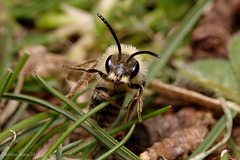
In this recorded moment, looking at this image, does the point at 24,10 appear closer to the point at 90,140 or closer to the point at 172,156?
the point at 90,140

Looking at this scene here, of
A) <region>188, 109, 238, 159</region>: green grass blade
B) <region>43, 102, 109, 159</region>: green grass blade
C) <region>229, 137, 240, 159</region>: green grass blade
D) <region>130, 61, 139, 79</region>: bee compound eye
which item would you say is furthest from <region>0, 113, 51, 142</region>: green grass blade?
<region>229, 137, 240, 159</region>: green grass blade

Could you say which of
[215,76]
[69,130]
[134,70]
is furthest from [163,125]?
[69,130]

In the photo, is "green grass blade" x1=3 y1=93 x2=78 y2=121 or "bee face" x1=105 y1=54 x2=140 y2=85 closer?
"bee face" x1=105 y1=54 x2=140 y2=85

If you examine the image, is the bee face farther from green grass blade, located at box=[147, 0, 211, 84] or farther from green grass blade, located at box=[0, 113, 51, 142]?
green grass blade, located at box=[147, 0, 211, 84]

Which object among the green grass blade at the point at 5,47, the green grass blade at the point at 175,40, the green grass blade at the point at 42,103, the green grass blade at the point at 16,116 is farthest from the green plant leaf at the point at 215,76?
the green grass blade at the point at 5,47

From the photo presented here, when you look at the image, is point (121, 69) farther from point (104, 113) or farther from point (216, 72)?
point (216, 72)

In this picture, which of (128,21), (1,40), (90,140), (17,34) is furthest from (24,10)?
(90,140)

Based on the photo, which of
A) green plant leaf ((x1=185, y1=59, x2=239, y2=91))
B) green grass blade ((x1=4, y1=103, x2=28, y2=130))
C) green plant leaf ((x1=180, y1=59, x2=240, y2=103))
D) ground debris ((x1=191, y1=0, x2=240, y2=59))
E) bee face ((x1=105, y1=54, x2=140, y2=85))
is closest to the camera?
bee face ((x1=105, y1=54, x2=140, y2=85))

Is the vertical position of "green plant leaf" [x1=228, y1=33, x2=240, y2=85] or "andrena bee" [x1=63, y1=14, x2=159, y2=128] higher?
"green plant leaf" [x1=228, y1=33, x2=240, y2=85]
